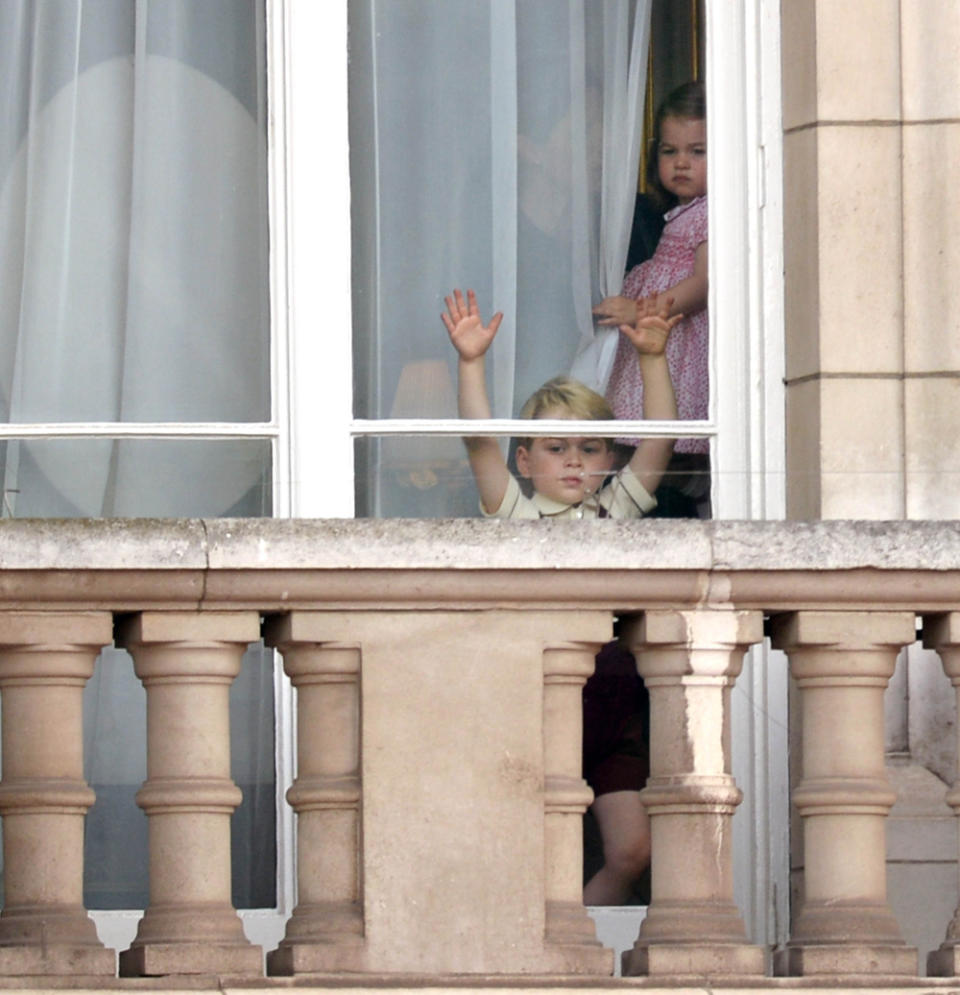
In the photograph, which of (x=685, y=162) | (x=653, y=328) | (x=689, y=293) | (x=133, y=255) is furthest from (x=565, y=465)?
(x=133, y=255)

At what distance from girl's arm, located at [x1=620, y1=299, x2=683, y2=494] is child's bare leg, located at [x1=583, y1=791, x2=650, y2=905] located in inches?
26.9

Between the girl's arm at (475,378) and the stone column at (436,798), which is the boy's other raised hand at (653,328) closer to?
A: the girl's arm at (475,378)

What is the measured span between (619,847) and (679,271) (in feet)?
4.25

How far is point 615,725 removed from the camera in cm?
593

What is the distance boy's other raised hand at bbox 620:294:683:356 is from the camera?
6.18m

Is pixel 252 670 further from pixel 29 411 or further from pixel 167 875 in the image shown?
pixel 167 875

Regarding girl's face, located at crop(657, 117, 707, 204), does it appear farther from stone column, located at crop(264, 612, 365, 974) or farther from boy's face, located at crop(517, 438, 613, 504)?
stone column, located at crop(264, 612, 365, 974)

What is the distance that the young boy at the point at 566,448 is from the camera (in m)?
5.94

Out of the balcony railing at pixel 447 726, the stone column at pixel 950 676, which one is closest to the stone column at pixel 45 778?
the balcony railing at pixel 447 726

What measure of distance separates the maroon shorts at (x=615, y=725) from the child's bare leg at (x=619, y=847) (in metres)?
0.03

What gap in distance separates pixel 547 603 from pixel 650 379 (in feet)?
4.43

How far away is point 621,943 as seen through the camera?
18.8 feet

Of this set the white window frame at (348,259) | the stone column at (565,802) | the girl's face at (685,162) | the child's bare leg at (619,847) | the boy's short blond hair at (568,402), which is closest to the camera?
the stone column at (565,802)

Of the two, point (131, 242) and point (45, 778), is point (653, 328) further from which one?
point (45, 778)
